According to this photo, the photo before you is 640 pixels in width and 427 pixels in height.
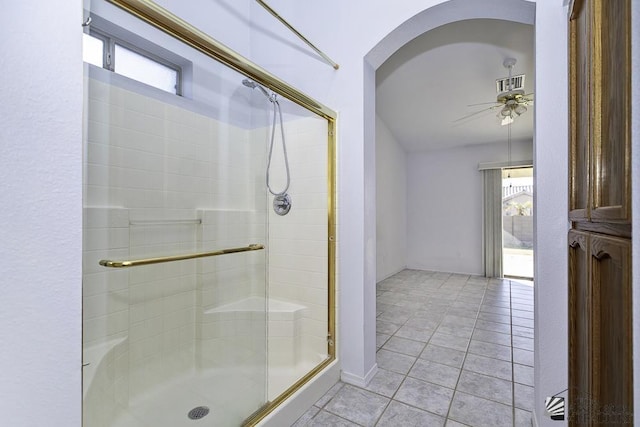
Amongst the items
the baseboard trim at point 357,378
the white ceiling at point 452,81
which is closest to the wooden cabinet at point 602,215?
the baseboard trim at point 357,378

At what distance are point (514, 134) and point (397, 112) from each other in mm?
2073

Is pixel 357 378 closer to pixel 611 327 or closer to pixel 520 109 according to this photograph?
pixel 611 327

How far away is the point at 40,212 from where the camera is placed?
682 millimetres

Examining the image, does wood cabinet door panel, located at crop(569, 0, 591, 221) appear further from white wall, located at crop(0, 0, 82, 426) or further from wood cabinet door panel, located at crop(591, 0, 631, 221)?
white wall, located at crop(0, 0, 82, 426)

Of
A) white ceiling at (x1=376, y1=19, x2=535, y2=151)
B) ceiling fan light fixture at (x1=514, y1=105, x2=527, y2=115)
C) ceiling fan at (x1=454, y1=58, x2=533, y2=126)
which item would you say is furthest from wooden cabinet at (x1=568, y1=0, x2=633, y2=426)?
ceiling fan light fixture at (x1=514, y1=105, x2=527, y2=115)

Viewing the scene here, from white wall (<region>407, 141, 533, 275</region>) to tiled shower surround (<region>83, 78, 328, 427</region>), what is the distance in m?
4.27

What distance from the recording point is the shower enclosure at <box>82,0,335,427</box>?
1362 millimetres

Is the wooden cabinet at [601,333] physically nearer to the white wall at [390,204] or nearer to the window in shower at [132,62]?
the window in shower at [132,62]

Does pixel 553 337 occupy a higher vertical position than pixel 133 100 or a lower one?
lower

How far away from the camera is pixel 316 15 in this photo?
84.4 inches

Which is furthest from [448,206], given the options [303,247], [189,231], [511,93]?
[189,231]

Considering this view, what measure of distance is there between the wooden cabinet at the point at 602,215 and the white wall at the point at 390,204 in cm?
364

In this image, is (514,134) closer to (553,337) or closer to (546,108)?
(546,108)

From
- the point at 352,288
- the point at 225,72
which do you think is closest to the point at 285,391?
the point at 352,288
